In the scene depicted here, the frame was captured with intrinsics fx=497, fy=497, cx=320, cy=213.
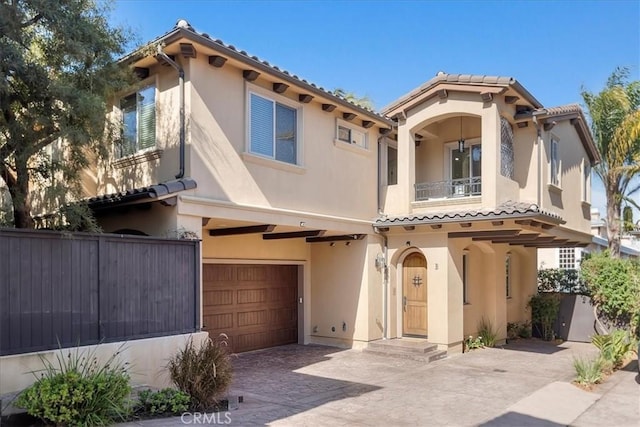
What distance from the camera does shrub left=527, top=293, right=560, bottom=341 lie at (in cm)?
1828

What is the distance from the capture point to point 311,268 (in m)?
16.7

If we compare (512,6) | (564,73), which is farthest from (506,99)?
(564,73)

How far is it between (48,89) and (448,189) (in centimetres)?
1249

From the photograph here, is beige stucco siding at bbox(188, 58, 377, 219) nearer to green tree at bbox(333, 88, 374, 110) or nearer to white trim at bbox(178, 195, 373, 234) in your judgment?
white trim at bbox(178, 195, 373, 234)

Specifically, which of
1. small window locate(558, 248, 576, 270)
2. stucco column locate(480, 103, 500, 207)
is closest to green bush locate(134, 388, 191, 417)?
stucco column locate(480, 103, 500, 207)

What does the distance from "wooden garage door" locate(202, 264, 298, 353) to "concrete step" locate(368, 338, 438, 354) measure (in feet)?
9.57

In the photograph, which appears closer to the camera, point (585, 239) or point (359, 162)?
point (359, 162)

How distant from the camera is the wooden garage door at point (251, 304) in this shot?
1382 cm

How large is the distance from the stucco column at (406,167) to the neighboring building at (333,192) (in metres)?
0.05

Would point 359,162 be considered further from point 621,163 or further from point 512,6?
point 621,163

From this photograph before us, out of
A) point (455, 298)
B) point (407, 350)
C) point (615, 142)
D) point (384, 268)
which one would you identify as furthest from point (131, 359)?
point (615, 142)

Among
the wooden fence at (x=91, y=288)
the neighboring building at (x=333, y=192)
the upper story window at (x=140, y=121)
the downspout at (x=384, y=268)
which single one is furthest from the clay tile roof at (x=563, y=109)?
the wooden fence at (x=91, y=288)

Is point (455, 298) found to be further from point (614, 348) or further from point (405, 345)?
point (614, 348)

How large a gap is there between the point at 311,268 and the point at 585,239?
11.6 m
